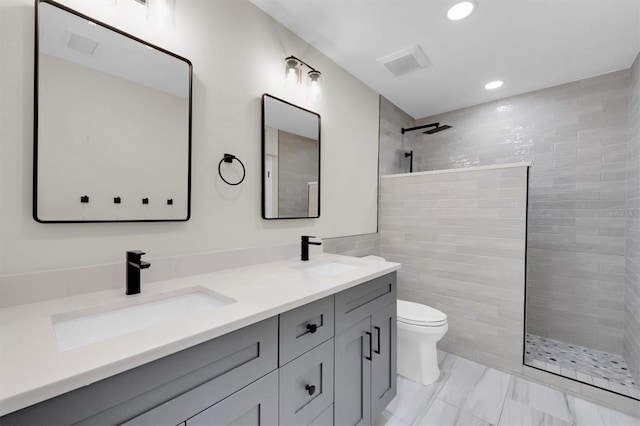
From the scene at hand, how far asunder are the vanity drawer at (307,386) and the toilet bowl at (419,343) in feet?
3.27

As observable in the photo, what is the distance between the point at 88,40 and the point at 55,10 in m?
0.12

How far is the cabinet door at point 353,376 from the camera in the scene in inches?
49.8

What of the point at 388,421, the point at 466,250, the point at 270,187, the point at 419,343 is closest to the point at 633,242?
the point at 466,250

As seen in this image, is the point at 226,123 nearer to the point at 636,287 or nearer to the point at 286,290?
the point at 286,290

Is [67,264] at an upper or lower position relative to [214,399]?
upper

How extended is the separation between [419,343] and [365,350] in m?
0.81

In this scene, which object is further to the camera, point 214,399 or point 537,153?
point 537,153

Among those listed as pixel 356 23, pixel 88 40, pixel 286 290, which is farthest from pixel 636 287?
pixel 88 40

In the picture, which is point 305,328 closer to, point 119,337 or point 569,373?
point 119,337

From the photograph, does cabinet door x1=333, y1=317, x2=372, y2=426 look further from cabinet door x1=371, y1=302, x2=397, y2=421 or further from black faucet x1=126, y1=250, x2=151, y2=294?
black faucet x1=126, y1=250, x2=151, y2=294

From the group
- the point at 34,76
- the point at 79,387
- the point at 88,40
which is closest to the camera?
the point at 79,387

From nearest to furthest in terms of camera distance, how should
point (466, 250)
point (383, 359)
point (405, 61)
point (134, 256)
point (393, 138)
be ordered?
point (134, 256)
point (383, 359)
point (405, 61)
point (466, 250)
point (393, 138)

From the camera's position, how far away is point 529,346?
253 centimetres

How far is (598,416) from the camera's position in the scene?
1706 millimetres
